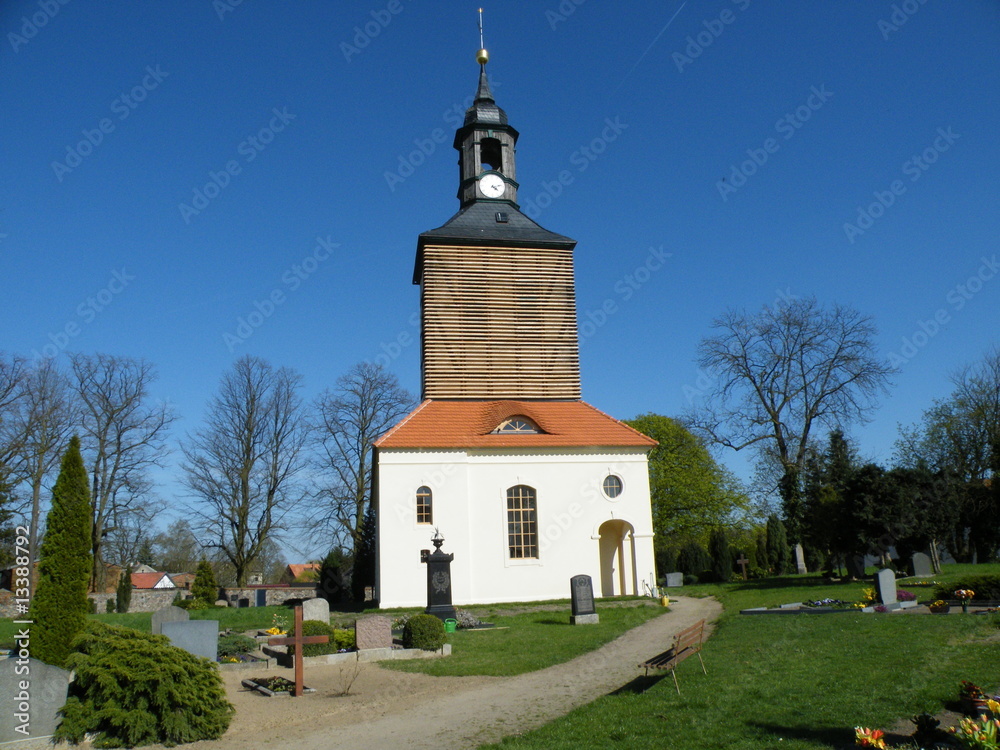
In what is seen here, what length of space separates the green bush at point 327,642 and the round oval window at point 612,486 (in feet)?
42.5

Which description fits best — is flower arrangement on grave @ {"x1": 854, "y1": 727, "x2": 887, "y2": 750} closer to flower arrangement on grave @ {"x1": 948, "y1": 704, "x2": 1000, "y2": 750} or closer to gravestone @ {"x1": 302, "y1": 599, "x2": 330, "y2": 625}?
flower arrangement on grave @ {"x1": 948, "y1": 704, "x2": 1000, "y2": 750}

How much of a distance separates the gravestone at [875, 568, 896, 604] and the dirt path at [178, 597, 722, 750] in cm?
564

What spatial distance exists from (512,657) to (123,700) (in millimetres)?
6590

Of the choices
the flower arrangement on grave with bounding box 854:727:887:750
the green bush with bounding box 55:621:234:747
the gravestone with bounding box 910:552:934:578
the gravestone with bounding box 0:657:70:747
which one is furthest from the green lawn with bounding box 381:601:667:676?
the gravestone with bounding box 910:552:934:578

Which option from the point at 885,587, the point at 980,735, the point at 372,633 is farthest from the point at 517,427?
the point at 980,735

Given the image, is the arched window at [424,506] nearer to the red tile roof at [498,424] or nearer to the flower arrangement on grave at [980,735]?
the red tile roof at [498,424]

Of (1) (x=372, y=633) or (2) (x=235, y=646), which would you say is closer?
(1) (x=372, y=633)

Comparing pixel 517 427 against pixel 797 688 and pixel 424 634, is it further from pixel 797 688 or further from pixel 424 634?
pixel 797 688

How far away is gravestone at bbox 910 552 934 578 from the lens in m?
22.0

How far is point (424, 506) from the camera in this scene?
2444 cm

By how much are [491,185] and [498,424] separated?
35.7 ft

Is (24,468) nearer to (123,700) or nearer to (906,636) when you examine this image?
(123,700)

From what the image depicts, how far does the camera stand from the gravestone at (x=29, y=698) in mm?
8039

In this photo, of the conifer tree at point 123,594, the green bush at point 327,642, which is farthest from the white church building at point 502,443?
the conifer tree at point 123,594
